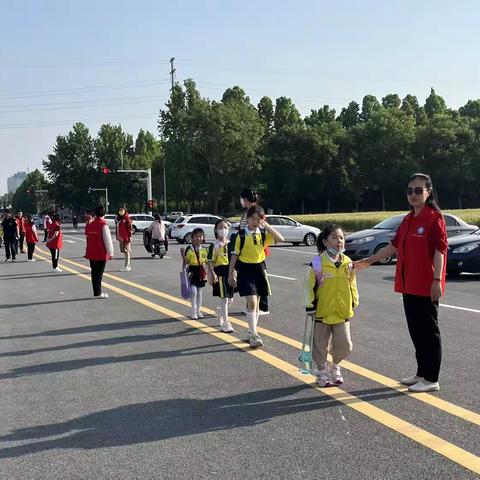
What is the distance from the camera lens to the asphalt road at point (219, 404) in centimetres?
382

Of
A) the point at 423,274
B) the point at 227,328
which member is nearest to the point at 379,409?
the point at 423,274

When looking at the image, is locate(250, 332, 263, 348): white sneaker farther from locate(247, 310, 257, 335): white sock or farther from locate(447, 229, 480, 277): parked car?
locate(447, 229, 480, 277): parked car

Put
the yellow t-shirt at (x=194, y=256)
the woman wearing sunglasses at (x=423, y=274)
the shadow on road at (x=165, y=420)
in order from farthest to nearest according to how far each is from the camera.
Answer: the yellow t-shirt at (x=194, y=256), the woman wearing sunglasses at (x=423, y=274), the shadow on road at (x=165, y=420)

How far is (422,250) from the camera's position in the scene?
5.23m

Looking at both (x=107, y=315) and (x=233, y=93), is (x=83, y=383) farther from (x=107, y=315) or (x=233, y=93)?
(x=233, y=93)

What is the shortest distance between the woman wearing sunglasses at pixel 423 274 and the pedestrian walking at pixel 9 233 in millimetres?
18870

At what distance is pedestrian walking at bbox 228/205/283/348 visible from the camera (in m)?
7.06

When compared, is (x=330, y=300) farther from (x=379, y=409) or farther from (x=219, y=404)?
(x=219, y=404)

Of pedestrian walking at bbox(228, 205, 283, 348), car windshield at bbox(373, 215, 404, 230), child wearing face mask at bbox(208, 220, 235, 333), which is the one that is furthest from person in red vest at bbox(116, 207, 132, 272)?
pedestrian walking at bbox(228, 205, 283, 348)

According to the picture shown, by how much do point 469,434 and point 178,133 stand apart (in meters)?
61.8

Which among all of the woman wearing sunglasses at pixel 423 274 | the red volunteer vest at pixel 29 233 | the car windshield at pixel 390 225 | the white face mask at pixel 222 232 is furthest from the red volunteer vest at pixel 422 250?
the red volunteer vest at pixel 29 233

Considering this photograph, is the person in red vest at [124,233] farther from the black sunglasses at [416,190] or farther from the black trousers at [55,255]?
the black sunglasses at [416,190]

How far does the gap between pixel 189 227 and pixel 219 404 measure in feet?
90.7

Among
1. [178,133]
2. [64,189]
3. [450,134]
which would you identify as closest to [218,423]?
[178,133]
